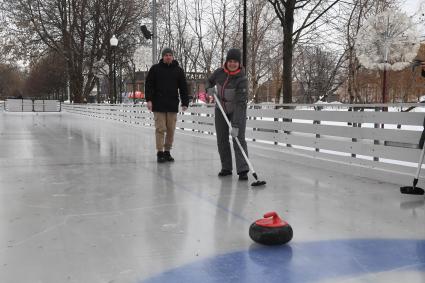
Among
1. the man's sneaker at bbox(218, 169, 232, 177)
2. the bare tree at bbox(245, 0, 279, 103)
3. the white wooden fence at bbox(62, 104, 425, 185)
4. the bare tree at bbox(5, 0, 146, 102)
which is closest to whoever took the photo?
the white wooden fence at bbox(62, 104, 425, 185)

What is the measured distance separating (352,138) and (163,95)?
10.4 feet

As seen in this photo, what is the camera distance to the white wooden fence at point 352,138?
19.0 ft

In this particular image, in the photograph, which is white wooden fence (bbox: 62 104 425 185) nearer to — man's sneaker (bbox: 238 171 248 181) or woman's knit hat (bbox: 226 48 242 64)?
man's sneaker (bbox: 238 171 248 181)

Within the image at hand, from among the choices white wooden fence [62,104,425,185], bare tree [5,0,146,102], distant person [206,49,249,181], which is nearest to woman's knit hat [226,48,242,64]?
distant person [206,49,249,181]

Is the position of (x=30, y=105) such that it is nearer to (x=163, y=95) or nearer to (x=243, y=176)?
(x=163, y=95)

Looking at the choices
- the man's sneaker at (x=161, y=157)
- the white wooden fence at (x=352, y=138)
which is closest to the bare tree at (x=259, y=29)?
the white wooden fence at (x=352, y=138)

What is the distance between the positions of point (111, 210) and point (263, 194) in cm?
174

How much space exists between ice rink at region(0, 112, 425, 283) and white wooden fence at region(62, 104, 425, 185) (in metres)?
0.37

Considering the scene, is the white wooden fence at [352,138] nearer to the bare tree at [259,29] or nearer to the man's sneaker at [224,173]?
the man's sneaker at [224,173]

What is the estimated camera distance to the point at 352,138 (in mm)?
6781

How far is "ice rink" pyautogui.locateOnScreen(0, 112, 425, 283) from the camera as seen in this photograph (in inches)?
111

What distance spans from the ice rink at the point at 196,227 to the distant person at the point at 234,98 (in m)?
0.39

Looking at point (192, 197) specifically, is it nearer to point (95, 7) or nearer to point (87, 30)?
Result: point (95, 7)


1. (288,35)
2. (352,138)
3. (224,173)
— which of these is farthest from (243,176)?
(288,35)
